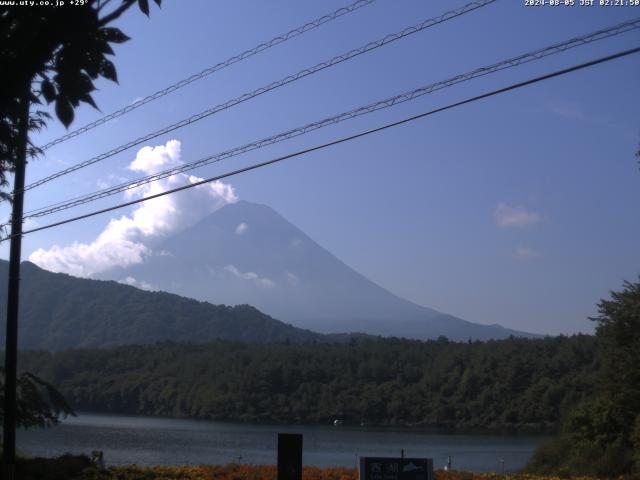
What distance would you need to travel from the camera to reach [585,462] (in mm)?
24078

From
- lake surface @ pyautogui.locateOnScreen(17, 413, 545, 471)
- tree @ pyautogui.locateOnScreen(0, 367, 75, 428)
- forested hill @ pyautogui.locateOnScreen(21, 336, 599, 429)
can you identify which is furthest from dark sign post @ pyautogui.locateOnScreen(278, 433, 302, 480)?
forested hill @ pyautogui.locateOnScreen(21, 336, 599, 429)

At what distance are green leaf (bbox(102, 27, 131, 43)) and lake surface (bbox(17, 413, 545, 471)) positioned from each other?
1999 centimetres

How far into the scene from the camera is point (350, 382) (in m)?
56.1

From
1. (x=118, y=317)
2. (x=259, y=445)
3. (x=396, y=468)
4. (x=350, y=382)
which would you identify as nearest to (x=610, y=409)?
(x=259, y=445)

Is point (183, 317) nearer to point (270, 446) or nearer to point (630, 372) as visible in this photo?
point (270, 446)

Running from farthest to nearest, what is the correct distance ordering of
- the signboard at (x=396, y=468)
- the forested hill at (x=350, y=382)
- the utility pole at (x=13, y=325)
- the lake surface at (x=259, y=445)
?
the forested hill at (x=350, y=382)
the lake surface at (x=259, y=445)
the utility pole at (x=13, y=325)
the signboard at (x=396, y=468)

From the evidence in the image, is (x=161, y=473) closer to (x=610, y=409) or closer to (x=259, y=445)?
(x=610, y=409)

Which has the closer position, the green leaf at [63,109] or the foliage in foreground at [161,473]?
the green leaf at [63,109]

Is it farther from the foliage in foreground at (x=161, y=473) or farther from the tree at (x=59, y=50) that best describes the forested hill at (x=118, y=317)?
the tree at (x=59, y=50)

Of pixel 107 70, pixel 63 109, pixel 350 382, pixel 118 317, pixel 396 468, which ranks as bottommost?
pixel 350 382

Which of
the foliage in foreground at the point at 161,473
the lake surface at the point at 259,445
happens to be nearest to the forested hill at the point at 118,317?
the lake surface at the point at 259,445

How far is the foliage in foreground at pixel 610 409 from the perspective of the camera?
25.0 meters

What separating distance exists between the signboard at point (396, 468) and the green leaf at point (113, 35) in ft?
24.0

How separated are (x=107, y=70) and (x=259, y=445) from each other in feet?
102
